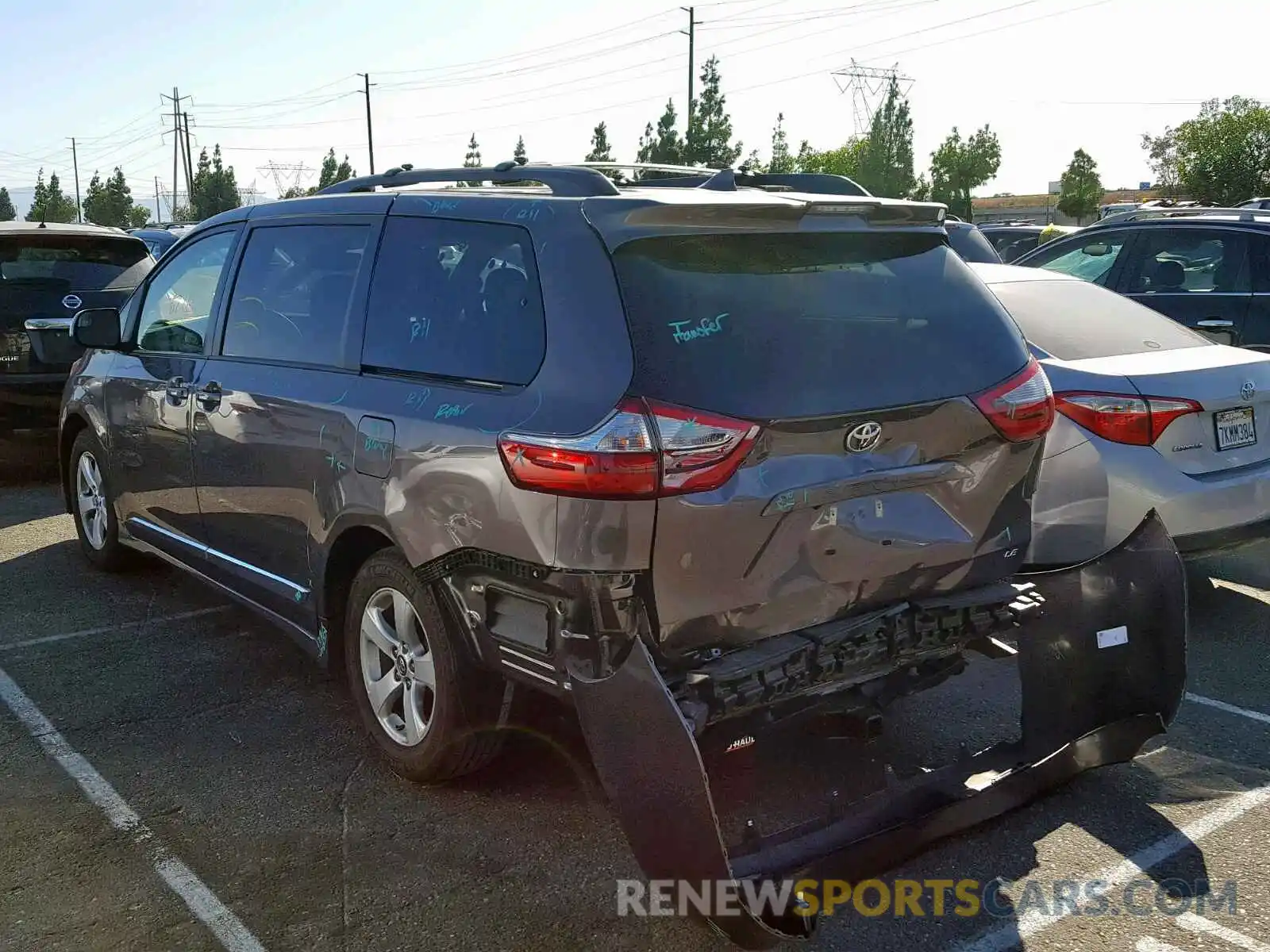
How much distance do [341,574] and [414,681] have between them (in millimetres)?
551

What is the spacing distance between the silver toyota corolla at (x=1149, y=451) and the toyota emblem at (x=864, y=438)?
71.0 inches

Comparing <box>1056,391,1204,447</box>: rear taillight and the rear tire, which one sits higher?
<box>1056,391,1204,447</box>: rear taillight

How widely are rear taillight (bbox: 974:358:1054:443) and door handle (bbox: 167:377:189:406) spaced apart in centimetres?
322

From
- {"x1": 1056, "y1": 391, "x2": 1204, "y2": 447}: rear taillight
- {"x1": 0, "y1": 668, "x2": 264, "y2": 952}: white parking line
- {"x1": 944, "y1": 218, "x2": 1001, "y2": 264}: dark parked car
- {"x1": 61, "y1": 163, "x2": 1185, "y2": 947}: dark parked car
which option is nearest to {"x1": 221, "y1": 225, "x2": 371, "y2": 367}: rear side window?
{"x1": 61, "y1": 163, "x2": 1185, "y2": 947}: dark parked car

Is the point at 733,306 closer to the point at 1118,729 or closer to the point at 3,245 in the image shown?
the point at 1118,729

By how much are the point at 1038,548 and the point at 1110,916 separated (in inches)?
Result: 77.9

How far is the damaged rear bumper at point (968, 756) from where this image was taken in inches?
110

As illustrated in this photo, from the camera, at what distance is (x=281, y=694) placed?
15.5 feet

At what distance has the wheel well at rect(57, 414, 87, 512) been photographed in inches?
249

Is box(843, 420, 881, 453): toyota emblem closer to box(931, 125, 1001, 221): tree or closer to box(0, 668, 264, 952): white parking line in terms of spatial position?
box(0, 668, 264, 952): white parking line

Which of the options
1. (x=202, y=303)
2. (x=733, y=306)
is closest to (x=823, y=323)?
(x=733, y=306)

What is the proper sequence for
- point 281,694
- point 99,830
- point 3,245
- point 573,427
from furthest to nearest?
point 3,245
point 281,694
point 99,830
point 573,427

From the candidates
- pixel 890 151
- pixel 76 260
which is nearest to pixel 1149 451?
pixel 76 260

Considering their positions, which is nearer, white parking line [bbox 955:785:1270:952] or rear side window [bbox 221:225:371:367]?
white parking line [bbox 955:785:1270:952]
